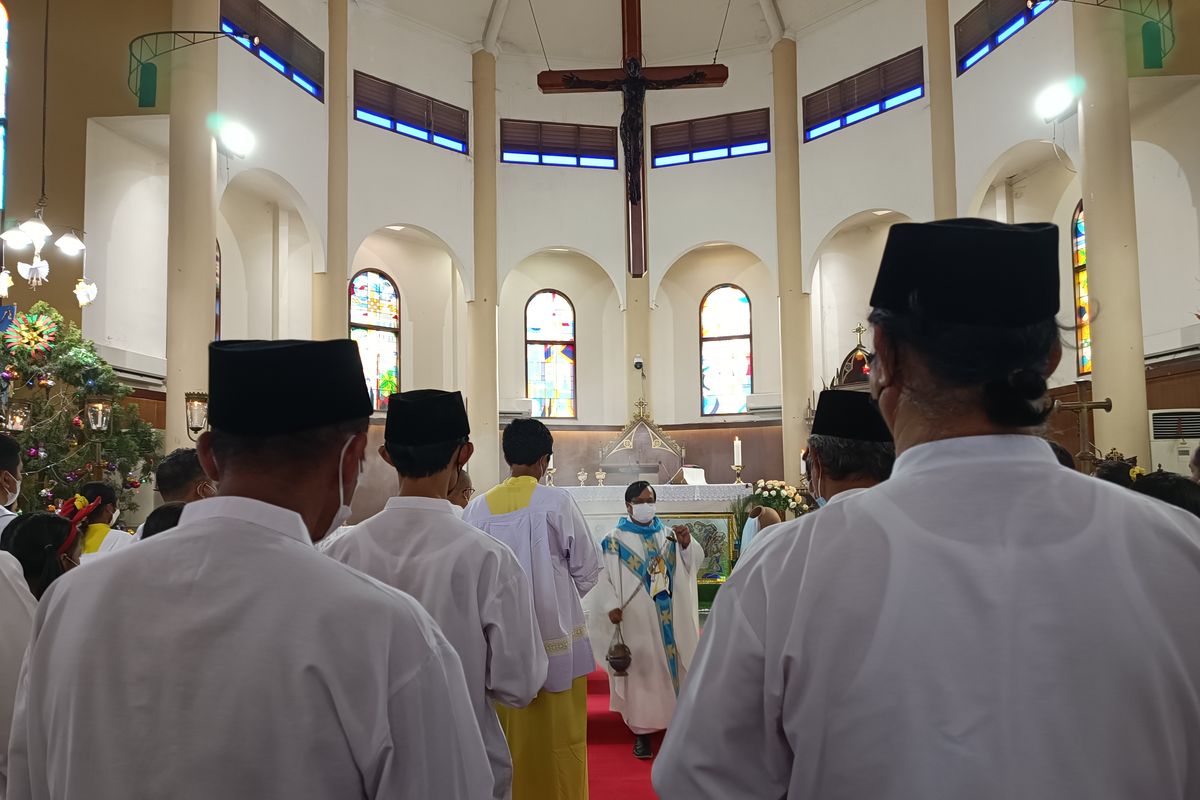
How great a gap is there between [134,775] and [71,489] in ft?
26.9

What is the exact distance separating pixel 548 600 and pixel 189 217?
28.2ft

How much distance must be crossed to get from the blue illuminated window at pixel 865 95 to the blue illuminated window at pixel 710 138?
0.86 metres

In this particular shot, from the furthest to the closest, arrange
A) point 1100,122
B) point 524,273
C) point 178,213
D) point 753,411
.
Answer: point 524,273, point 753,411, point 178,213, point 1100,122

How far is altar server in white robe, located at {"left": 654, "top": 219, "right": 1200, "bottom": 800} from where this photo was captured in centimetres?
128

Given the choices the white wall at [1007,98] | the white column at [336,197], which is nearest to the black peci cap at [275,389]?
the white wall at [1007,98]

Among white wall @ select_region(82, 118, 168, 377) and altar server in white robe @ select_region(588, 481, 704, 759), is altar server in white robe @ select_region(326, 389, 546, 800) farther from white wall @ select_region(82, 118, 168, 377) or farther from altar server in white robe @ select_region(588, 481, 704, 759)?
white wall @ select_region(82, 118, 168, 377)

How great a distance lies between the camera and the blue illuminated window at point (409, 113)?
50.8ft

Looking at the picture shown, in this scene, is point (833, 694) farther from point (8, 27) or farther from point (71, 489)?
point (8, 27)

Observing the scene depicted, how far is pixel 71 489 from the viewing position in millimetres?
8586

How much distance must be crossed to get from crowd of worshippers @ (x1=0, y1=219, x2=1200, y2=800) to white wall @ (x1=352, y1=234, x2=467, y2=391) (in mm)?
16112

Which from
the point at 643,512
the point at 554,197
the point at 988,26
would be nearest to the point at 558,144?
the point at 554,197

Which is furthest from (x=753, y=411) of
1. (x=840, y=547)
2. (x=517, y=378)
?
(x=840, y=547)

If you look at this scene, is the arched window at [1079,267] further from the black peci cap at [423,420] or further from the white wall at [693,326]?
the black peci cap at [423,420]

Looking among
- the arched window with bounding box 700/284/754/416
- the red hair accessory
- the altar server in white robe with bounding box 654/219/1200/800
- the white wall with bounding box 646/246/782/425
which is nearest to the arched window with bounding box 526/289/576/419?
the white wall with bounding box 646/246/782/425
